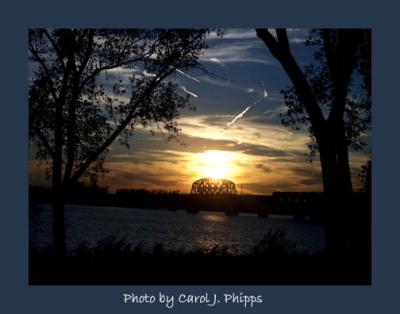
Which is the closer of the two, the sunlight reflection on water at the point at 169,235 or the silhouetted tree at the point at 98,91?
the silhouetted tree at the point at 98,91

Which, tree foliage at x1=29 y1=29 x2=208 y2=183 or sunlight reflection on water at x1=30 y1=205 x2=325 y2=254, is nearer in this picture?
tree foliage at x1=29 y1=29 x2=208 y2=183

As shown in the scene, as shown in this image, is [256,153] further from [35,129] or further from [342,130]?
[35,129]

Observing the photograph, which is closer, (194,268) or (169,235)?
(194,268)

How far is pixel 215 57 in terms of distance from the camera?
757 inches

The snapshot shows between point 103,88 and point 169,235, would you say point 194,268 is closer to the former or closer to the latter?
point 103,88

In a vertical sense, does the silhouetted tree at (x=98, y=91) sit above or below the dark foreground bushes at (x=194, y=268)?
above

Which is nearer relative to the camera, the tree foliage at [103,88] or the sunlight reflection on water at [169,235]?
the tree foliage at [103,88]

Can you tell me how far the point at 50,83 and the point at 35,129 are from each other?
151cm

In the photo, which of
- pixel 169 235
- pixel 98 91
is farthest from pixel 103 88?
pixel 169 235

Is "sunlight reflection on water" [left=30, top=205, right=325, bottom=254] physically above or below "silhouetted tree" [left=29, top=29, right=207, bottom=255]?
below

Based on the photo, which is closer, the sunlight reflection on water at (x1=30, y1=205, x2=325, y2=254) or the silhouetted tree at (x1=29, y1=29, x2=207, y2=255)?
the silhouetted tree at (x1=29, y1=29, x2=207, y2=255)

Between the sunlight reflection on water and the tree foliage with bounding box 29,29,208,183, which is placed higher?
the tree foliage with bounding box 29,29,208,183

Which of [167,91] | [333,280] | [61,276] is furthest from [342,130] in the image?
[61,276]

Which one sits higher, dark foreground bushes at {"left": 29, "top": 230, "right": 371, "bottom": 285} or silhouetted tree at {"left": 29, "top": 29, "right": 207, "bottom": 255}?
silhouetted tree at {"left": 29, "top": 29, "right": 207, "bottom": 255}
